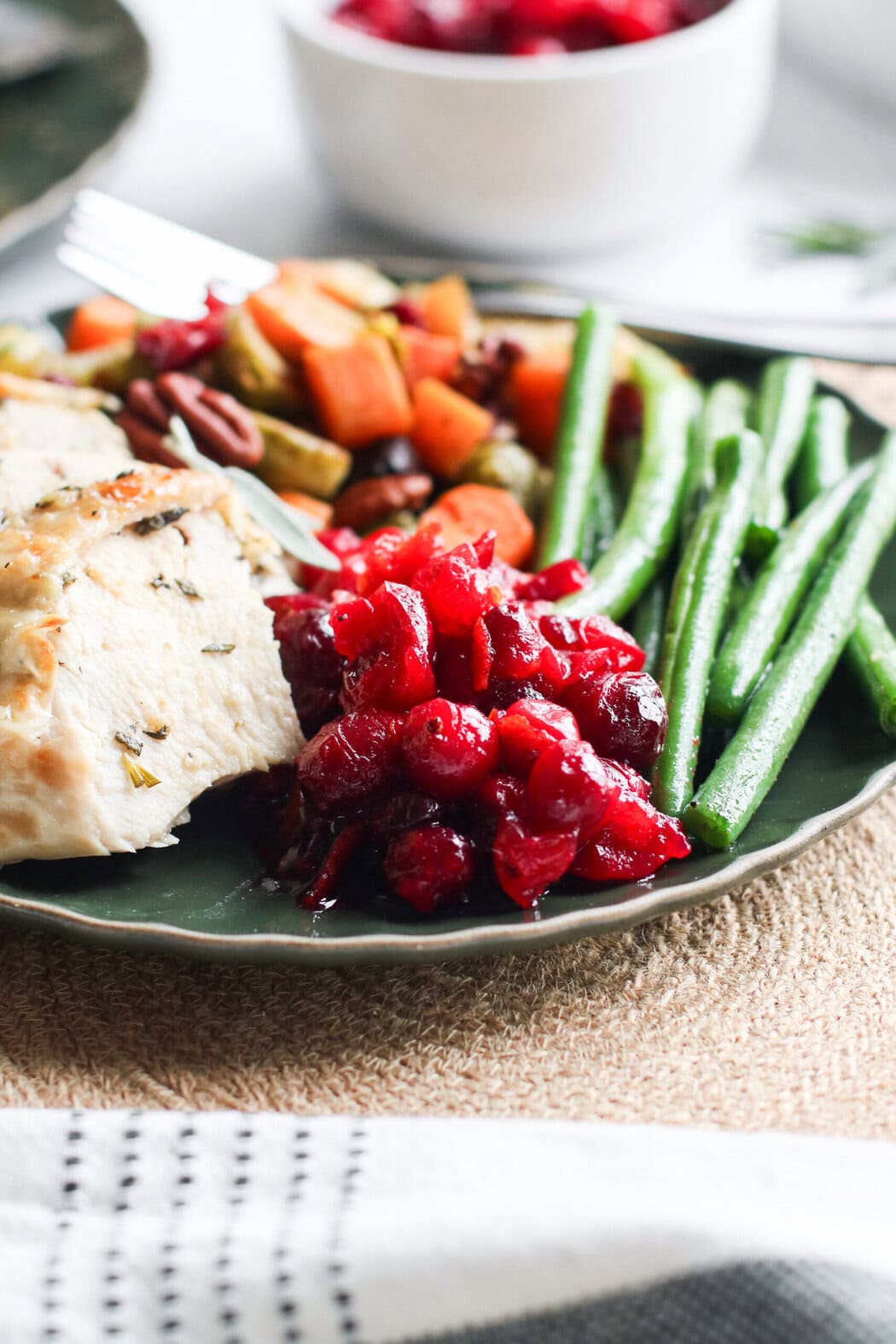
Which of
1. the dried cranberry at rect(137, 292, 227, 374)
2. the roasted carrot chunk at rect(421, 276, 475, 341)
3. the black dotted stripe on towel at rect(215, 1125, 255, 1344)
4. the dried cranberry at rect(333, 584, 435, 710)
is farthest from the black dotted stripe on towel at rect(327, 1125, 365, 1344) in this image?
the roasted carrot chunk at rect(421, 276, 475, 341)

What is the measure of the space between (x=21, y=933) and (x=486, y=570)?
4.20ft

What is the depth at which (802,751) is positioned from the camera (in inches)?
121

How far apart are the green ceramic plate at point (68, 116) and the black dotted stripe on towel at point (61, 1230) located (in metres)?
3.85

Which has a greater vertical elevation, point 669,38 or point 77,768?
point 669,38

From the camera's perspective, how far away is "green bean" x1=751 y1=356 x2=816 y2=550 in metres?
3.57

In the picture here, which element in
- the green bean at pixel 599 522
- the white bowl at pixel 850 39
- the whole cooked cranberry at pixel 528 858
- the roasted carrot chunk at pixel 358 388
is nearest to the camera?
the whole cooked cranberry at pixel 528 858

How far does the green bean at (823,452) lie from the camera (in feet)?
12.5

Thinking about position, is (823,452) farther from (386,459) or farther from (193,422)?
(193,422)

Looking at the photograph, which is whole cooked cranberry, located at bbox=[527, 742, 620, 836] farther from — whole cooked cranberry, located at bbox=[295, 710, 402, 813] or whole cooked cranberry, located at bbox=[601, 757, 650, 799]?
whole cooked cranberry, located at bbox=[295, 710, 402, 813]

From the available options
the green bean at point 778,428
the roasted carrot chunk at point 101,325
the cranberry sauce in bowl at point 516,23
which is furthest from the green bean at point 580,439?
the cranberry sauce in bowl at point 516,23

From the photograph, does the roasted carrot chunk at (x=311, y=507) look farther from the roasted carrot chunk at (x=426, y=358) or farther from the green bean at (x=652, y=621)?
the green bean at (x=652, y=621)

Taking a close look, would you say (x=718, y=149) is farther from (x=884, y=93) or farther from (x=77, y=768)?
(x=77, y=768)

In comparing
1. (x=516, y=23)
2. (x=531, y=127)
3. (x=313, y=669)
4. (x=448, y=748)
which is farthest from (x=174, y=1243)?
(x=516, y=23)

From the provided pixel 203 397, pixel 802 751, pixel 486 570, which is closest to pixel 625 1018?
pixel 802 751
